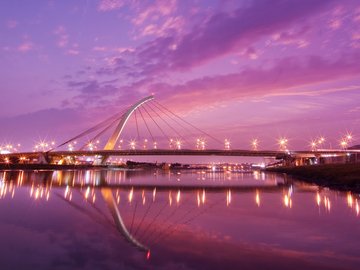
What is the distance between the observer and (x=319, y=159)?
10306 cm

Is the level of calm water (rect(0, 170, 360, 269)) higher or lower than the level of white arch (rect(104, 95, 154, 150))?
lower

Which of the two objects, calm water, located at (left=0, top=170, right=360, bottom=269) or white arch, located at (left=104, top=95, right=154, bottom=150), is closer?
calm water, located at (left=0, top=170, right=360, bottom=269)

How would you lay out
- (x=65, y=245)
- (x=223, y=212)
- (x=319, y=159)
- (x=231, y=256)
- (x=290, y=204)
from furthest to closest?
(x=319, y=159) < (x=290, y=204) < (x=223, y=212) < (x=65, y=245) < (x=231, y=256)

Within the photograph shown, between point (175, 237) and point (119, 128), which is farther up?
point (119, 128)

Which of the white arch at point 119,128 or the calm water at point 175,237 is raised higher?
the white arch at point 119,128

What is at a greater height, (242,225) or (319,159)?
(319,159)

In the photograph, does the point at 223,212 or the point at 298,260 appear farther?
the point at 223,212

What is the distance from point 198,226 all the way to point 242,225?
1.74 meters

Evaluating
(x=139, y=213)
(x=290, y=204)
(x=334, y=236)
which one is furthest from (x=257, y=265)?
(x=290, y=204)

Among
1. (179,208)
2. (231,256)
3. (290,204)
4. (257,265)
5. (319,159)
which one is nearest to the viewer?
(257,265)

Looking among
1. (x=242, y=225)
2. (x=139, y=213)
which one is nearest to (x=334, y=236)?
(x=242, y=225)

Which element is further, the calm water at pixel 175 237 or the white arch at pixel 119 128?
the white arch at pixel 119 128

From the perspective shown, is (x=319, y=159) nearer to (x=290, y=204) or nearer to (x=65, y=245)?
(x=290, y=204)

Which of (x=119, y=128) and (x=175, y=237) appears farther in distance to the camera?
(x=119, y=128)
